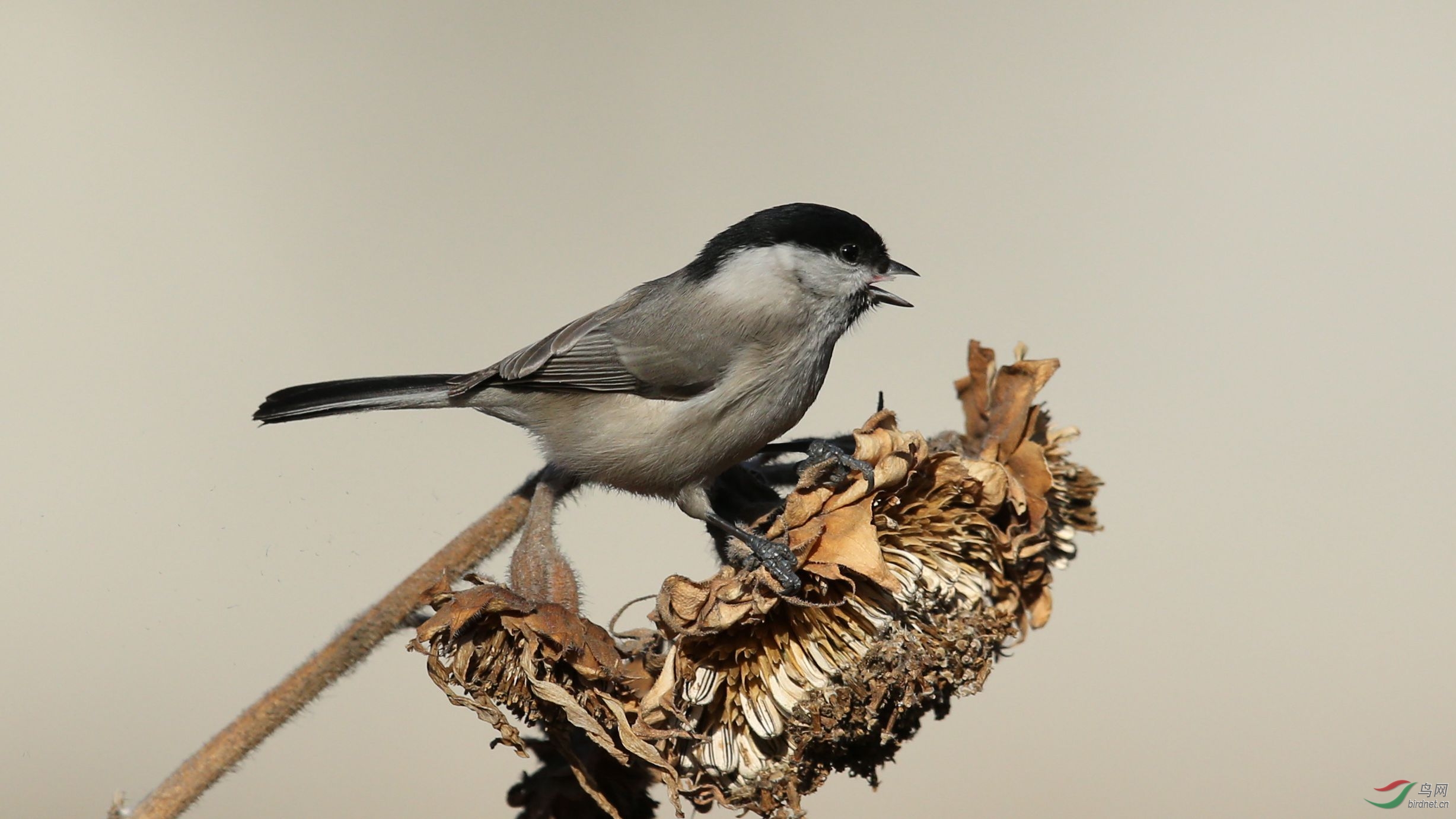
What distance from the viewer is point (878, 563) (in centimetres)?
121

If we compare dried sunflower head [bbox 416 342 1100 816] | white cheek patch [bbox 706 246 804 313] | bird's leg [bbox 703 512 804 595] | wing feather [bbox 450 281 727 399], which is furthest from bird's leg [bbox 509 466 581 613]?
white cheek patch [bbox 706 246 804 313]

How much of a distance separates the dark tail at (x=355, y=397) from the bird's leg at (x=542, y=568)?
53 cm

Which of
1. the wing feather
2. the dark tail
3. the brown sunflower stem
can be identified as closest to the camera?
the brown sunflower stem

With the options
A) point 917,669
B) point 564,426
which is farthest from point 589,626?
point 564,426

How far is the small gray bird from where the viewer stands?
169 centimetres

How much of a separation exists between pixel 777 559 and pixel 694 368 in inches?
26.0

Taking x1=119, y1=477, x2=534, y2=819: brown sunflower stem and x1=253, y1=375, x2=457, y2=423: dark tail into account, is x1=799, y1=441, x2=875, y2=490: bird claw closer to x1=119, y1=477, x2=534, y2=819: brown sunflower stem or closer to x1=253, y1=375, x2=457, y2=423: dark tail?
x1=119, y1=477, x2=534, y2=819: brown sunflower stem

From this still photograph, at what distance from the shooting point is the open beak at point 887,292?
1.86 m

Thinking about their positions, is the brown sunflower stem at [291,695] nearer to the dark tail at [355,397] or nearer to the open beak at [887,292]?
the dark tail at [355,397]

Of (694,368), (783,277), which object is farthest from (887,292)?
(694,368)

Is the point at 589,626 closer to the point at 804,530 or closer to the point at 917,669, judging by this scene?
the point at 804,530

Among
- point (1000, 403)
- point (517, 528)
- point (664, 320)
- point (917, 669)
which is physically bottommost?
point (917, 669)

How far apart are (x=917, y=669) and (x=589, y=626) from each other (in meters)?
0.43

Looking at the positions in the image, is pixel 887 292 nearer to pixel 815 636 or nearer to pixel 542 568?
pixel 815 636
